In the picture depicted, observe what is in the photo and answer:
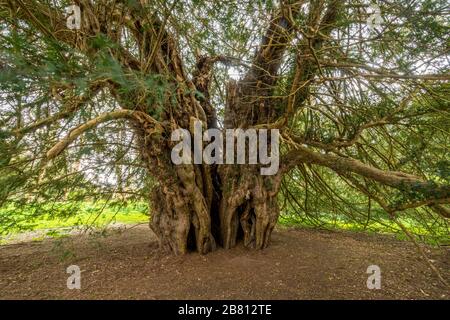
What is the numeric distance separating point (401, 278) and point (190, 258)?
2.29m

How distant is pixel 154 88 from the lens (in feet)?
5.58

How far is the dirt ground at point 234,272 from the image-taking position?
2.63 meters

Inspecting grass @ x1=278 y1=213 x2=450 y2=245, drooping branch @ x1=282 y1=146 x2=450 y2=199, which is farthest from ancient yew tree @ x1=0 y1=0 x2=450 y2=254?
grass @ x1=278 y1=213 x2=450 y2=245

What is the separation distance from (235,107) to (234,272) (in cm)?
211

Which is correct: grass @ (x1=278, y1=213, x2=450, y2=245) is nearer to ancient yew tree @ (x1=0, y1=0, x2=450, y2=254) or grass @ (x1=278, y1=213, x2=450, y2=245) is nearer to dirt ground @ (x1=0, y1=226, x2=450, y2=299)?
dirt ground @ (x1=0, y1=226, x2=450, y2=299)

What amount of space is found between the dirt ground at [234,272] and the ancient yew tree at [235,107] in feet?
1.35

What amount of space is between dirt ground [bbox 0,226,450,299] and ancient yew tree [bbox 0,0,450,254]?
1.35 ft

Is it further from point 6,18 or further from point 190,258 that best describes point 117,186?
point 6,18

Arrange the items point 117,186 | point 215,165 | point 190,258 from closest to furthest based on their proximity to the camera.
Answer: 1. point 190,258
2. point 117,186
3. point 215,165

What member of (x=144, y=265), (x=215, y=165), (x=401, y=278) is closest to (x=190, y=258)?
(x=144, y=265)

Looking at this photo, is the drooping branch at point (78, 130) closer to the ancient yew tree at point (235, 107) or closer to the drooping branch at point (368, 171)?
the ancient yew tree at point (235, 107)

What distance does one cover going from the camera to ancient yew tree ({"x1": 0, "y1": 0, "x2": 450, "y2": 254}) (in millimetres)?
2217

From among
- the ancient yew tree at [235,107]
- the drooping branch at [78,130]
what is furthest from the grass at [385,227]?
the drooping branch at [78,130]

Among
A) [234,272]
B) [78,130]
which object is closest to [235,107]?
[234,272]
